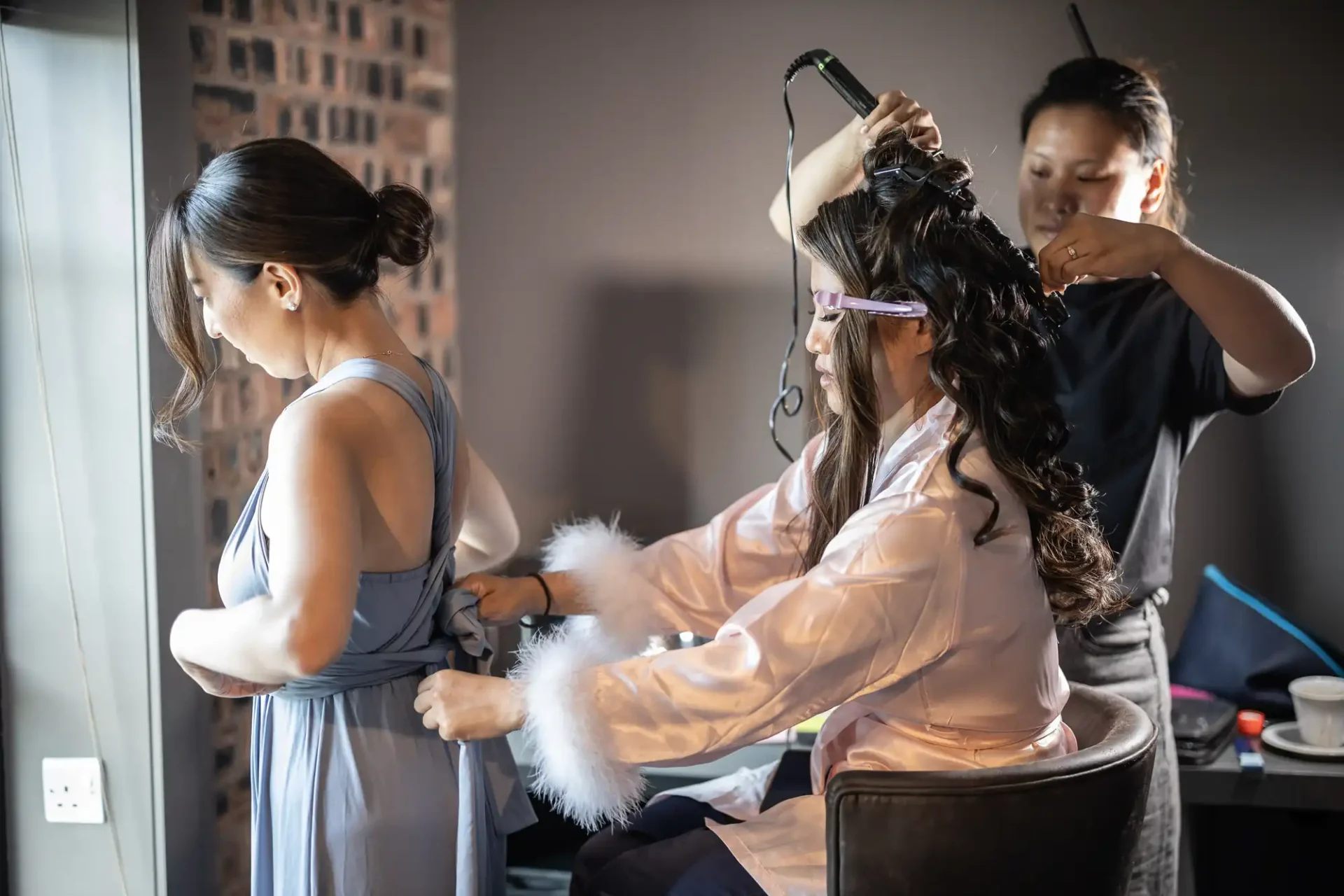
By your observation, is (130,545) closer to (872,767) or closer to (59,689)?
(59,689)

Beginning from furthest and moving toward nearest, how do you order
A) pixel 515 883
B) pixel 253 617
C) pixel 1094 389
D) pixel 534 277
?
pixel 534 277 → pixel 515 883 → pixel 1094 389 → pixel 253 617

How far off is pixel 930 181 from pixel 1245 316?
56cm

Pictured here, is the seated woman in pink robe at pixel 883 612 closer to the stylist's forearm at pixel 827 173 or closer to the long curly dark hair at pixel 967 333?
the long curly dark hair at pixel 967 333

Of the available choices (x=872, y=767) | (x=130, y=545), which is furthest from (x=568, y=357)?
(x=872, y=767)

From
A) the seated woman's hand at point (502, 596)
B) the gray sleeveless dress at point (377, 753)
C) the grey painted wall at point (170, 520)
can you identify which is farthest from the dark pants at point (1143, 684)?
the grey painted wall at point (170, 520)

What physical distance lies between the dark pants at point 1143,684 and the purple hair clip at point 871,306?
744 mm

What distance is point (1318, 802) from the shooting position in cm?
222

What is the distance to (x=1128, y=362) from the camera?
6.50 ft

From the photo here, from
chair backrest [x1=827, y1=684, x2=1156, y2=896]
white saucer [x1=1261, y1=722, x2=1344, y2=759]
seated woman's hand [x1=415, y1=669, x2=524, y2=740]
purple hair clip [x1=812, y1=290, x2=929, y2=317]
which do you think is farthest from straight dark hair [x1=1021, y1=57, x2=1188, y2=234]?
seated woman's hand [x1=415, y1=669, x2=524, y2=740]

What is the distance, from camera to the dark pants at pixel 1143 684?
1.93 metres

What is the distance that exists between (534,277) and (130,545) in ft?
3.67

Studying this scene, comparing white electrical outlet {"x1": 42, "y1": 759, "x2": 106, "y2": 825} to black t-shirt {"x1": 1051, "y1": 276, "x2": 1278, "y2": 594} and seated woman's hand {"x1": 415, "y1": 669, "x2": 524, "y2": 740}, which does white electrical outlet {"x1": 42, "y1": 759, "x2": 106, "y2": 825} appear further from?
black t-shirt {"x1": 1051, "y1": 276, "x2": 1278, "y2": 594}

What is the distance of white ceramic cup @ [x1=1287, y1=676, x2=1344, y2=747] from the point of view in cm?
225

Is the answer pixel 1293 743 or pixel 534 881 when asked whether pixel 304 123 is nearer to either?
pixel 534 881
